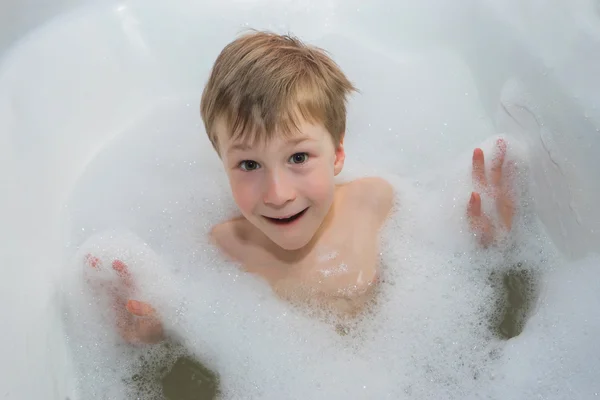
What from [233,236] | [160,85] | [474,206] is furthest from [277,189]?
[160,85]

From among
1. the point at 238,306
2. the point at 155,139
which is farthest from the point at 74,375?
the point at 155,139

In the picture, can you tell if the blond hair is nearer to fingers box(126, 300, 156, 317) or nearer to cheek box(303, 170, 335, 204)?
cheek box(303, 170, 335, 204)

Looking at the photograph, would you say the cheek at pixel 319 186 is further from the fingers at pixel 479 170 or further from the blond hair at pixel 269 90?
the fingers at pixel 479 170

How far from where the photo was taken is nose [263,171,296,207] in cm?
88

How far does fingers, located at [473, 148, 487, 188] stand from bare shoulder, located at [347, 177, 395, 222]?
0.16 m

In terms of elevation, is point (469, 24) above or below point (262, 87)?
below

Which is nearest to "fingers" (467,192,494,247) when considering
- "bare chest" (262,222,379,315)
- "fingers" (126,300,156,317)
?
"bare chest" (262,222,379,315)

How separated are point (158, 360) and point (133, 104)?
54 centimetres

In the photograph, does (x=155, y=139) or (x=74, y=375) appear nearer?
(x=74, y=375)

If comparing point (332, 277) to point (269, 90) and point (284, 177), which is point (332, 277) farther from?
point (269, 90)

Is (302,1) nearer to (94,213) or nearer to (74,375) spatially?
(94,213)

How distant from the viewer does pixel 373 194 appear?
1116 millimetres

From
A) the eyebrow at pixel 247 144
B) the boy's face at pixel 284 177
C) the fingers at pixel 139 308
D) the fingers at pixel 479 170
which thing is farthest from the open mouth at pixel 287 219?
the fingers at pixel 479 170

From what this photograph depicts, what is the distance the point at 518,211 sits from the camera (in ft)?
3.79
